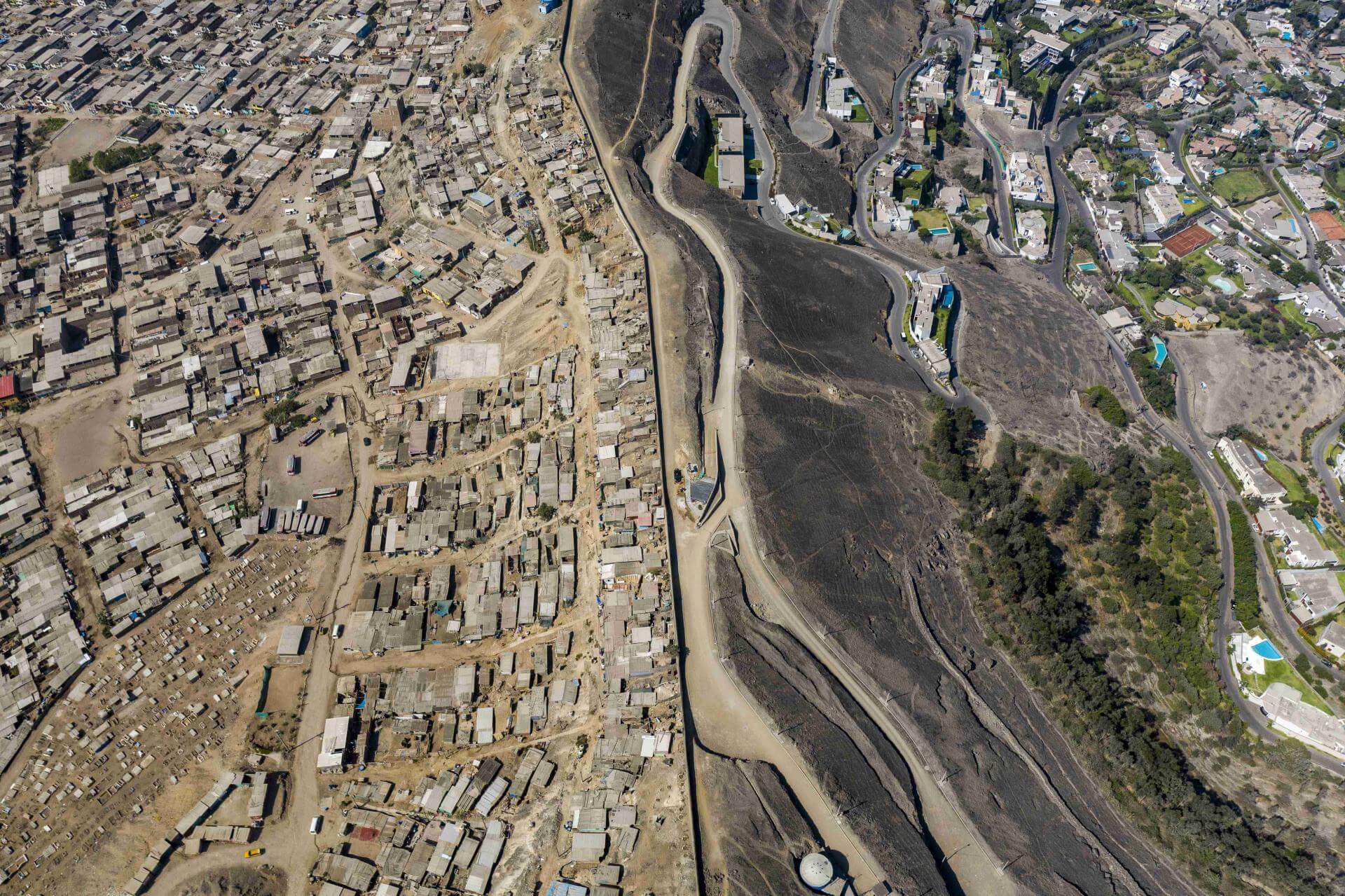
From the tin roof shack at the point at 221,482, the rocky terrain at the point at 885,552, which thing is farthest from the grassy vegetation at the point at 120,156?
the rocky terrain at the point at 885,552

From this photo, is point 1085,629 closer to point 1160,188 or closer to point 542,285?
point 542,285

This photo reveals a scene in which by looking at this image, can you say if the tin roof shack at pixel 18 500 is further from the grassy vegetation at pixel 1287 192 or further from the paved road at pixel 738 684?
the grassy vegetation at pixel 1287 192

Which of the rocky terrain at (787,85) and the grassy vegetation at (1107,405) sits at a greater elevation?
the rocky terrain at (787,85)

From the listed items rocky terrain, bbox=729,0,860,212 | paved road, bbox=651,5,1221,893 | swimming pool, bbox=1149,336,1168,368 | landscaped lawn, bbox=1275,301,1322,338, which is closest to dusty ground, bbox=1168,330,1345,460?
swimming pool, bbox=1149,336,1168,368

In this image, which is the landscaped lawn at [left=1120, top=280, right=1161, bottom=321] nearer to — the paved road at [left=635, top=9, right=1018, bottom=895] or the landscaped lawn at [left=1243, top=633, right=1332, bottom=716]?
the landscaped lawn at [left=1243, top=633, right=1332, bottom=716]

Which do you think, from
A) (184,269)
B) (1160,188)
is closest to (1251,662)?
(1160,188)
